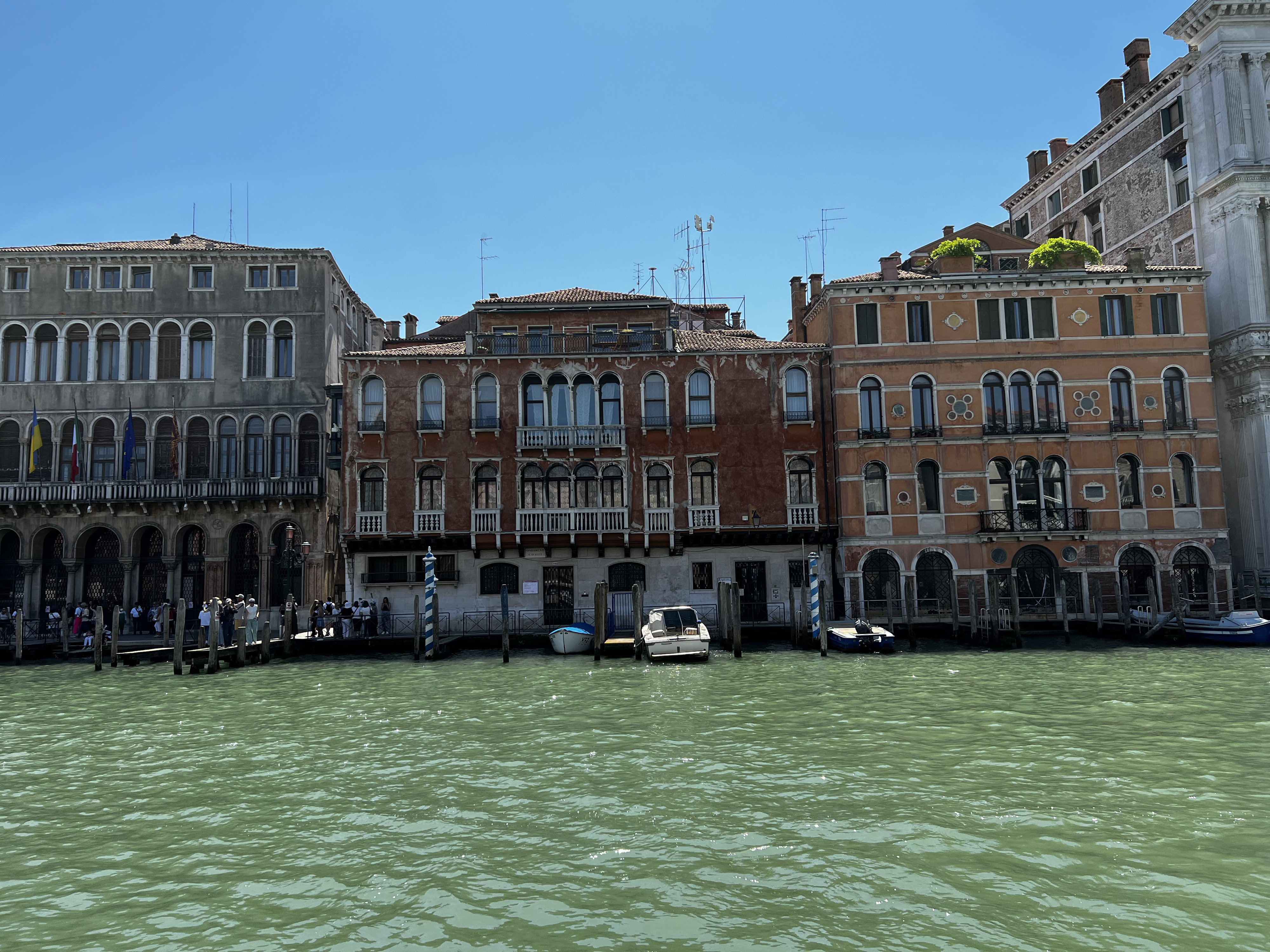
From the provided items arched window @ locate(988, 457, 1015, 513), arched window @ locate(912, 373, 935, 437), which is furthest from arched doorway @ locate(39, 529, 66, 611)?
arched window @ locate(988, 457, 1015, 513)

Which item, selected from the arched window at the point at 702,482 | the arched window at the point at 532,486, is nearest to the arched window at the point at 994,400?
the arched window at the point at 702,482

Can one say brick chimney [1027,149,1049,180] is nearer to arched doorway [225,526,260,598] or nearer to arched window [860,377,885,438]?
arched window [860,377,885,438]

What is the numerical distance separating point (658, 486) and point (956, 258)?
456 inches

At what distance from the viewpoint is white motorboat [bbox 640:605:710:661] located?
71.8 feet

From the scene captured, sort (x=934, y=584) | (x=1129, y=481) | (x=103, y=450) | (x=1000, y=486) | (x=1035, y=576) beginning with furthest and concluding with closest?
1. (x=103, y=450)
2. (x=1000, y=486)
3. (x=1129, y=481)
4. (x=934, y=584)
5. (x=1035, y=576)

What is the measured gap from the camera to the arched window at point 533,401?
28.8m

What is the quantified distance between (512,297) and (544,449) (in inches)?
213

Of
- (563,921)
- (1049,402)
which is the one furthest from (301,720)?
(1049,402)

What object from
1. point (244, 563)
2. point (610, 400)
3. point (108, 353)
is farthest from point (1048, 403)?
point (108, 353)

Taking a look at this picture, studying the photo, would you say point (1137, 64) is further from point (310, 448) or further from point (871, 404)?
point (310, 448)

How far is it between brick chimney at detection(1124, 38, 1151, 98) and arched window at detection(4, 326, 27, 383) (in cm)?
3895

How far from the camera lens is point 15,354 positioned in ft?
100

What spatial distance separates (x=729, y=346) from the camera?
28844 millimetres

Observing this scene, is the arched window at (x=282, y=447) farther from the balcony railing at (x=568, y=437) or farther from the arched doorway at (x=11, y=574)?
the arched doorway at (x=11, y=574)
